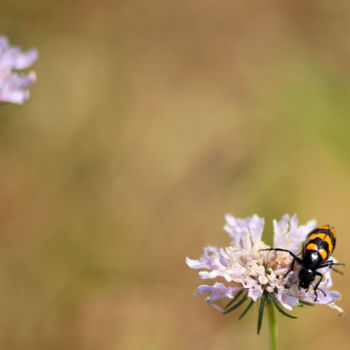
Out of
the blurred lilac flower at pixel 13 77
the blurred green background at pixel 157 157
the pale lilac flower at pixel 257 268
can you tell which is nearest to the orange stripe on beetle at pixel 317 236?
the pale lilac flower at pixel 257 268

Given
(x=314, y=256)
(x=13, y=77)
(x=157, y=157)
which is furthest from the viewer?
(x=157, y=157)

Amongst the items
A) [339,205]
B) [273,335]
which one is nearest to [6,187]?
[339,205]

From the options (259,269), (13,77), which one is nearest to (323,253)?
(259,269)

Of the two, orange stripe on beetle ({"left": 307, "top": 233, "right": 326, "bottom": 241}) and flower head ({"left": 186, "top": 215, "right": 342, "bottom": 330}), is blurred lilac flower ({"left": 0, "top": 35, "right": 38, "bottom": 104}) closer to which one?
flower head ({"left": 186, "top": 215, "right": 342, "bottom": 330})

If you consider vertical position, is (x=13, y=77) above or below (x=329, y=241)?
above

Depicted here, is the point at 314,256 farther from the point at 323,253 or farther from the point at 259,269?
the point at 259,269

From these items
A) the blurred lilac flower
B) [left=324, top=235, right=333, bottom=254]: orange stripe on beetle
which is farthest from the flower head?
the blurred lilac flower
